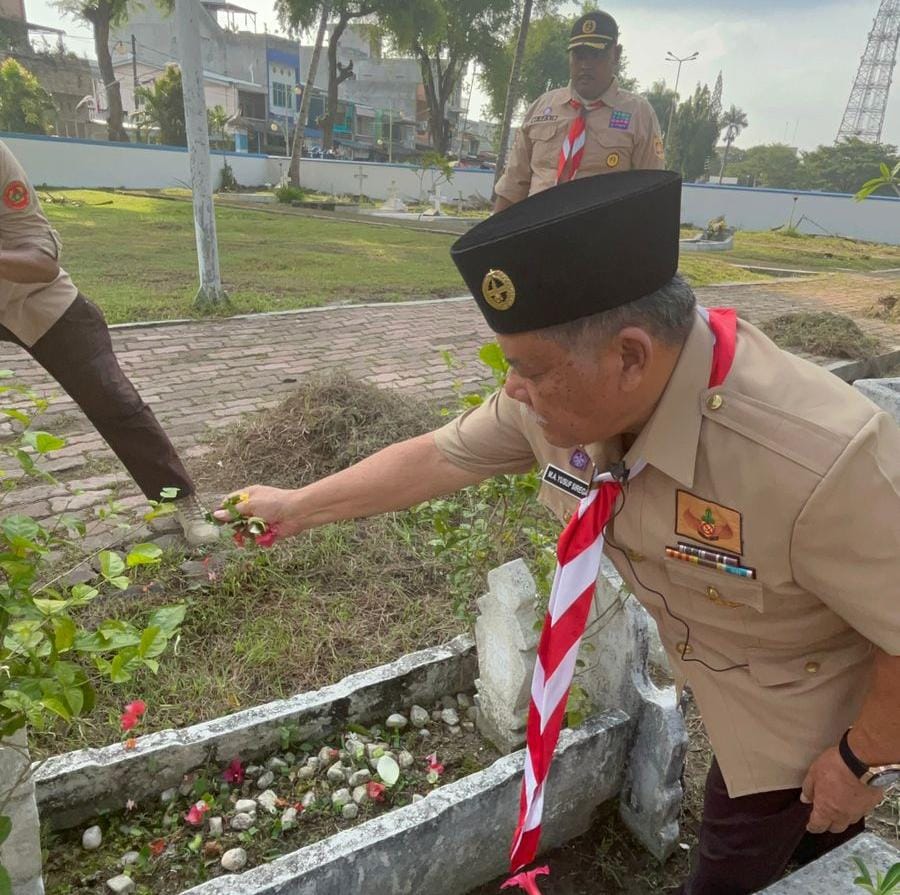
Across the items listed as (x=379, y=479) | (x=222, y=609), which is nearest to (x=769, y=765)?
(x=379, y=479)

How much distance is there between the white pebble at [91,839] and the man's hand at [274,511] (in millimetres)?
820

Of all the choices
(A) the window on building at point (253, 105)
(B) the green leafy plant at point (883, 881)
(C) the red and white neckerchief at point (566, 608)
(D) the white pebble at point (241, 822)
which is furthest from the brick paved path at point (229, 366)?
(A) the window on building at point (253, 105)

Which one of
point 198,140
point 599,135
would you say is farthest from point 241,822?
point 198,140

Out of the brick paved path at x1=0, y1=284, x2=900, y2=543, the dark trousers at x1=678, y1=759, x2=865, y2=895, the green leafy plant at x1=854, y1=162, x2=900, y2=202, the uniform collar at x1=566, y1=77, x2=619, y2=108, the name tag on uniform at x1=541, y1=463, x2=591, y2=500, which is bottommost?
the brick paved path at x1=0, y1=284, x2=900, y2=543

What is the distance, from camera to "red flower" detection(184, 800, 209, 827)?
1914 mm

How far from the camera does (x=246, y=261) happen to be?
1101cm

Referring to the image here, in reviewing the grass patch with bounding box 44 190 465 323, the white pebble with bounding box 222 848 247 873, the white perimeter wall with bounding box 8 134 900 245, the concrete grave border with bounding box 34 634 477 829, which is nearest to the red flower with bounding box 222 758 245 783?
the concrete grave border with bounding box 34 634 477 829

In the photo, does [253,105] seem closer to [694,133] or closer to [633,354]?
[694,133]

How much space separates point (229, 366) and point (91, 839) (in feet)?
14.5

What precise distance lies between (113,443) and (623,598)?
2.27 m

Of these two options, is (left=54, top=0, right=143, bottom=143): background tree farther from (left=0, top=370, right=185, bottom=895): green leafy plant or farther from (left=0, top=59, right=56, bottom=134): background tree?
(left=0, top=370, right=185, bottom=895): green leafy plant

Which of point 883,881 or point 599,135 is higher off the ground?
point 599,135

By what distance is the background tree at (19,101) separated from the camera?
30344mm

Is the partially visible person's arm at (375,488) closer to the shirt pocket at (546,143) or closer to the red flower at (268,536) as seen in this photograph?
the red flower at (268,536)
